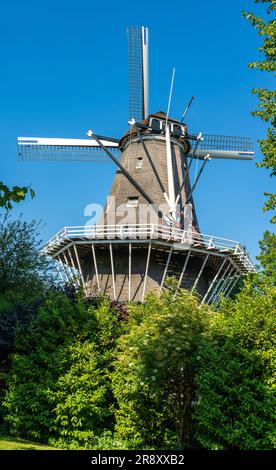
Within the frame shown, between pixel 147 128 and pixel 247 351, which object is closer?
pixel 247 351

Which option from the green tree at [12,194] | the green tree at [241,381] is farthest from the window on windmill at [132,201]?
the green tree at [12,194]

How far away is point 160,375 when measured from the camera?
12.7 m

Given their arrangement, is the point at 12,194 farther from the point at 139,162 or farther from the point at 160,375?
the point at 139,162

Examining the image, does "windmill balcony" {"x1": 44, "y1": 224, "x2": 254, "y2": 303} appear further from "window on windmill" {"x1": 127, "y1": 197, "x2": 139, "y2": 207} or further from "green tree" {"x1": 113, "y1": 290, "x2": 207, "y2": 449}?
"green tree" {"x1": 113, "y1": 290, "x2": 207, "y2": 449}

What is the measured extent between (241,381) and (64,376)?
18.5 ft

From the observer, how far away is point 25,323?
16.5m

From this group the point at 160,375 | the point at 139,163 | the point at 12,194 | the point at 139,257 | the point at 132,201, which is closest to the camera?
the point at 12,194

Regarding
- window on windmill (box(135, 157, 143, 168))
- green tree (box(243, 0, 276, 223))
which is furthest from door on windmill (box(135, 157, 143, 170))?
green tree (box(243, 0, 276, 223))

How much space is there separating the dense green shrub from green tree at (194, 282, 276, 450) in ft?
12.0

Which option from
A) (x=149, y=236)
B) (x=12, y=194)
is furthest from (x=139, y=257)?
(x=12, y=194)

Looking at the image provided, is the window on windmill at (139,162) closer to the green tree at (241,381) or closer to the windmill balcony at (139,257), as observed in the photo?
the windmill balcony at (139,257)
